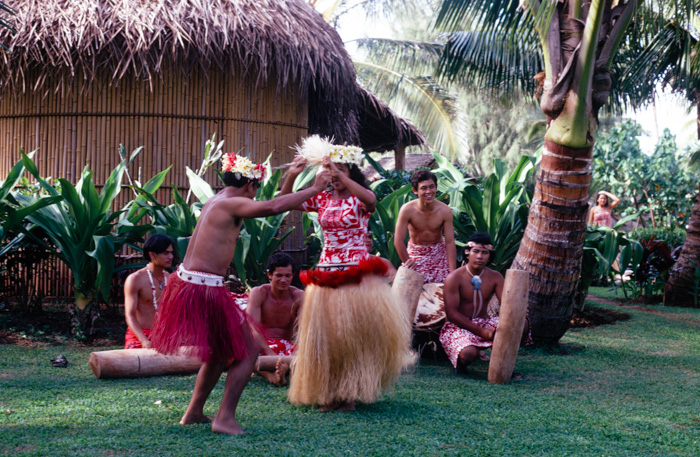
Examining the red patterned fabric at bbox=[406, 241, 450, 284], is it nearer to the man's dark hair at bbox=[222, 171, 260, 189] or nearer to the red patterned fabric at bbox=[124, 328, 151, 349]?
the red patterned fabric at bbox=[124, 328, 151, 349]

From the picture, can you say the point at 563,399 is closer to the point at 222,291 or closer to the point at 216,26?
the point at 222,291

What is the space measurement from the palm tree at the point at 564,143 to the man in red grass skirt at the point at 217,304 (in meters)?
2.89

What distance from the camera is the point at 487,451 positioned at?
10.3ft

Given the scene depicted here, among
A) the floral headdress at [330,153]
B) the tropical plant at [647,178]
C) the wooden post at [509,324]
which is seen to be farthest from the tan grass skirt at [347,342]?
the tropical plant at [647,178]

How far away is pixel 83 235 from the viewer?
565 centimetres

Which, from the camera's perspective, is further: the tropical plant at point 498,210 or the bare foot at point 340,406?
the tropical plant at point 498,210

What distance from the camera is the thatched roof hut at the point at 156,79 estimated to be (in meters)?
7.08

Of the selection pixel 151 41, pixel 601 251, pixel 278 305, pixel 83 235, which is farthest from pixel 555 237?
pixel 151 41

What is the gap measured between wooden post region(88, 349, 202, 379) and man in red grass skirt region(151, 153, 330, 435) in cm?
111

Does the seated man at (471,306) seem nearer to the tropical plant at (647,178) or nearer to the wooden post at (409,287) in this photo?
the wooden post at (409,287)

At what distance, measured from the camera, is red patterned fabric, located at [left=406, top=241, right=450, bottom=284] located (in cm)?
566

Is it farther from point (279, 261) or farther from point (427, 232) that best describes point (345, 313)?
point (427, 232)

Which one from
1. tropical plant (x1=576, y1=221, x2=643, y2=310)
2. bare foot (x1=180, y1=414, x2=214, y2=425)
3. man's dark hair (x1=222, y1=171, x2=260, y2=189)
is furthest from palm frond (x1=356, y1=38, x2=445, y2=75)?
bare foot (x1=180, y1=414, x2=214, y2=425)

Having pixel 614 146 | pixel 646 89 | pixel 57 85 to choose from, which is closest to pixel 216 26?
pixel 57 85
